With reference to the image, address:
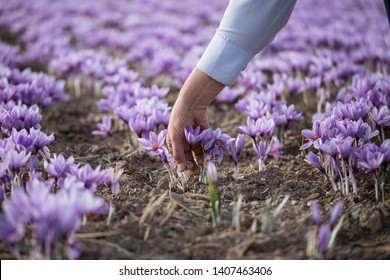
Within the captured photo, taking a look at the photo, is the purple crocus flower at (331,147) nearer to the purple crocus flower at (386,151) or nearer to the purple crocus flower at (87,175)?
the purple crocus flower at (386,151)

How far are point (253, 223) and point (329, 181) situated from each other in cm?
57

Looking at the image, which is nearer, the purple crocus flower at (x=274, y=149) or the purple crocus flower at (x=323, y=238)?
the purple crocus flower at (x=323, y=238)

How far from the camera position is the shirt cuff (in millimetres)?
1901

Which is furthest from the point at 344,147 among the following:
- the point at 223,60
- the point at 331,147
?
the point at 223,60

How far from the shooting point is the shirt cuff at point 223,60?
6.24 feet

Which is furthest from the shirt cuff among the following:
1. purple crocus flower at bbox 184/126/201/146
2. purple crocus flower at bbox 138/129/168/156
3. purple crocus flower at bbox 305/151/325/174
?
purple crocus flower at bbox 305/151/325/174

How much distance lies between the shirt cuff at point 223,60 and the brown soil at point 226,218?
0.50m

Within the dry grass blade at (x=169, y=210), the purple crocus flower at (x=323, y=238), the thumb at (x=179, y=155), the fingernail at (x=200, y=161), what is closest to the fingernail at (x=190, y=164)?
the fingernail at (x=200, y=161)

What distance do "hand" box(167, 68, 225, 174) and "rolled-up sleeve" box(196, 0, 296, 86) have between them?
0.05 metres

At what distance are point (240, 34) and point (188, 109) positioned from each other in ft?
1.23

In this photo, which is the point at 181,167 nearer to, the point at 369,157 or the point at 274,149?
the point at 274,149

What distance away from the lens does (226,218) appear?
1821 mm

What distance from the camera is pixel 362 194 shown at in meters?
1.97
